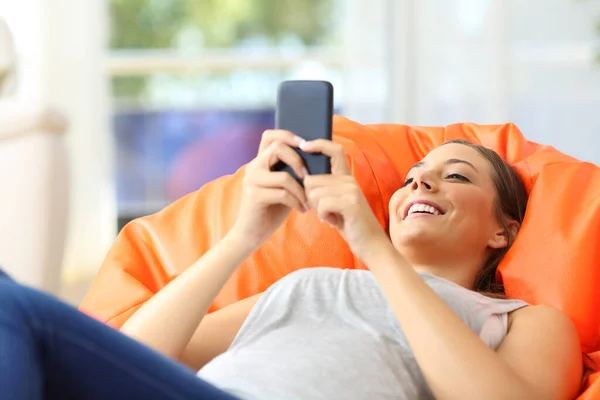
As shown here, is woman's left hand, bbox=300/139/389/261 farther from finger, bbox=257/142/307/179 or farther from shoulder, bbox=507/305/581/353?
shoulder, bbox=507/305/581/353

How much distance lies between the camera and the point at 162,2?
193 inches

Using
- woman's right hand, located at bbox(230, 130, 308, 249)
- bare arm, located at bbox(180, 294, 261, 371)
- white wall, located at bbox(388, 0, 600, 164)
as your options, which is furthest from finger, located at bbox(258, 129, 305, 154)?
white wall, located at bbox(388, 0, 600, 164)

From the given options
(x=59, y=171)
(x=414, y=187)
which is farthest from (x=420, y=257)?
(x=59, y=171)

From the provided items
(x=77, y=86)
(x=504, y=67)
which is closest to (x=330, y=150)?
(x=504, y=67)

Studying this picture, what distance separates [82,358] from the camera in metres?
0.96

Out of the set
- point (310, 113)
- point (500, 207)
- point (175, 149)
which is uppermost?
point (310, 113)

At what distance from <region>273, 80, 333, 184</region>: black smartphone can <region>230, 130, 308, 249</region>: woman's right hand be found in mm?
14

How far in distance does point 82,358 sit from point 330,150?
0.46 meters

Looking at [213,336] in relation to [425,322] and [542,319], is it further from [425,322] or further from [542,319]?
[542,319]

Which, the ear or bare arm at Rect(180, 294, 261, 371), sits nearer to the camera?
bare arm at Rect(180, 294, 261, 371)

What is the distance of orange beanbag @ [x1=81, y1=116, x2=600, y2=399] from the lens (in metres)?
1.59

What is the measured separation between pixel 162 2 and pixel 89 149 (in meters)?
1.00

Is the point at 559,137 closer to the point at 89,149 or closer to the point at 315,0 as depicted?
the point at 315,0

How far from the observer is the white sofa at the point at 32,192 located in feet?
8.59
